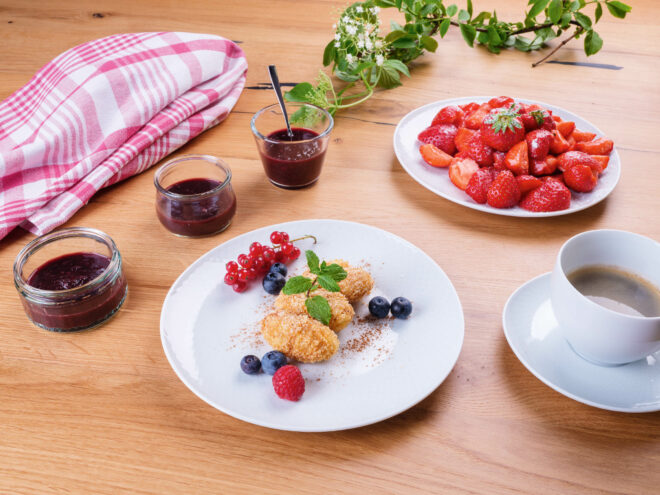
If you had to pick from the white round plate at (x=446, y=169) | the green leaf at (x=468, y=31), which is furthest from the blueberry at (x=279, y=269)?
the green leaf at (x=468, y=31)

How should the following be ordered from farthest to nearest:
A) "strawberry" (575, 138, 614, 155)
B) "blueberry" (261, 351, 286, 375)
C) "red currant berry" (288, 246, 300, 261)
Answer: "strawberry" (575, 138, 614, 155), "red currant berry" (288, 246, 300, 261), "blueberry" (261, 351, 286, 375)

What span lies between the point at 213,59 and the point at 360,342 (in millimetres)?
1055

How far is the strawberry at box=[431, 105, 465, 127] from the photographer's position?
147cm

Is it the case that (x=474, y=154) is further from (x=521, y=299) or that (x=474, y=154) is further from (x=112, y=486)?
(x=112, y=486)

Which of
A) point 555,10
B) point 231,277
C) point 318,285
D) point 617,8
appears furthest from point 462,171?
point 617,8

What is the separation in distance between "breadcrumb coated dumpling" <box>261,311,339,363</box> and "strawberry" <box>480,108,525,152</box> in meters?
0.66

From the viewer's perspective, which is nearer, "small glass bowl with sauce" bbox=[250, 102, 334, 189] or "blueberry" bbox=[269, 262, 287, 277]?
"blueberry" bbox=[269, 262, 287, 277]

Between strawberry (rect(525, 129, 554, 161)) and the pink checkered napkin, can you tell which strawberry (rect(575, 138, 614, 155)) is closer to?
strawberry (rect(525, 129, 554, 161))

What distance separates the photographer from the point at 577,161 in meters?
1.29

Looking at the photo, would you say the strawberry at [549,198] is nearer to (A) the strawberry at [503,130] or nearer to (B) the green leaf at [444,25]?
(A) the strawberry at [503,130]

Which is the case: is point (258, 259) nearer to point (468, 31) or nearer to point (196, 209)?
point (196, 209)

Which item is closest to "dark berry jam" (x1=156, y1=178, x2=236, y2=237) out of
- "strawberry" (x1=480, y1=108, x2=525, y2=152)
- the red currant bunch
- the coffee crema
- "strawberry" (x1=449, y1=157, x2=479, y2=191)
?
the red currant bunch

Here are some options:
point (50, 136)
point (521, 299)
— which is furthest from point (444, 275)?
point (50, 136)

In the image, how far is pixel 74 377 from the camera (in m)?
0.98
